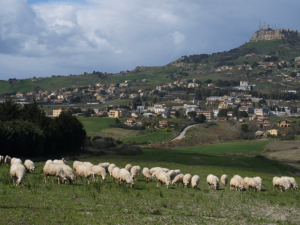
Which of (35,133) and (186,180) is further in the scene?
(35,133)

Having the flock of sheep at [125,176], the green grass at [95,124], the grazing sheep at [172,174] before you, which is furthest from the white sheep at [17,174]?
the green grass at [95,124]

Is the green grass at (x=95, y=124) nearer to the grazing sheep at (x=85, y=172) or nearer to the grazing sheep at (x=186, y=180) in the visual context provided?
the grazing sheep at (x=186, y=180)

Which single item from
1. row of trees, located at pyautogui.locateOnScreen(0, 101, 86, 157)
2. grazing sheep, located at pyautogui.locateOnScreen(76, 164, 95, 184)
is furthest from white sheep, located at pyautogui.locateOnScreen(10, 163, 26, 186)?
row of trees, located at pyautogui.locateOnScreen(0, 101, 86, 157)

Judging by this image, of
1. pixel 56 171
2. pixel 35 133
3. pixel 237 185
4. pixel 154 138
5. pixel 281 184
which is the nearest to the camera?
pixel 56 171

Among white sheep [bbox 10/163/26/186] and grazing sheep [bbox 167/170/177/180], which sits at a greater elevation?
white sheep [bbox 10/163/26/186]

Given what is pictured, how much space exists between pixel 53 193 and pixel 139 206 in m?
3.99

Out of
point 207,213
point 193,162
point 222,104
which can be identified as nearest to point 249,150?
point 193,162

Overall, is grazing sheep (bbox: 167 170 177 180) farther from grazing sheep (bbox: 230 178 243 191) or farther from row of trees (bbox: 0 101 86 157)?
row of trees (bbox: 0 101 86 157)

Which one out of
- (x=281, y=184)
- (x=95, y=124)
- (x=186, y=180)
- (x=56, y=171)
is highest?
(x=56, y=171)

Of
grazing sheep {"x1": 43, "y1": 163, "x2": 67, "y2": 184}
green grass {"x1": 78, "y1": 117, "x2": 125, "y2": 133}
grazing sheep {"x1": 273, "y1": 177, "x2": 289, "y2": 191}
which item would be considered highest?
grazing sheep {"x1": 43, "y1": 163, "x2": 67, "y2": 184}

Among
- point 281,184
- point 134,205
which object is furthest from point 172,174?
point 134,205

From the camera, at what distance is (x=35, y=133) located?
35344 mm

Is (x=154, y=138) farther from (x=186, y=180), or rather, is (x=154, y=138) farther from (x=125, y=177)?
(x=125, y=177)

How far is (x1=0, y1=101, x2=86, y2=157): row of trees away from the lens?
33.5 m
